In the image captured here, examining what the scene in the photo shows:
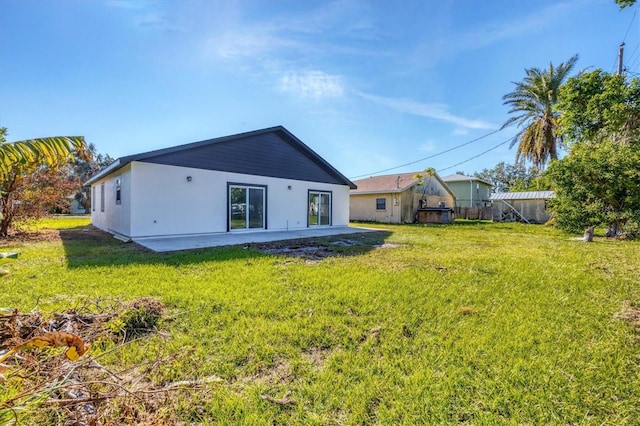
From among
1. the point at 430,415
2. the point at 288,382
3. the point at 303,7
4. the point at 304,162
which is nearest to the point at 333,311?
the point at 288,382

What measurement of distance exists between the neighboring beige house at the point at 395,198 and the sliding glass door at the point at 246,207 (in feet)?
37.8

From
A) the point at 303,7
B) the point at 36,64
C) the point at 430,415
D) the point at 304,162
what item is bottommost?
the point at 430,415

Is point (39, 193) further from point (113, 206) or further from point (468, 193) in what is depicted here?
point (468, 193)

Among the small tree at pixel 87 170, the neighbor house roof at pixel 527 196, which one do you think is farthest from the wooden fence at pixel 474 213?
the small tree at pixel 87 170

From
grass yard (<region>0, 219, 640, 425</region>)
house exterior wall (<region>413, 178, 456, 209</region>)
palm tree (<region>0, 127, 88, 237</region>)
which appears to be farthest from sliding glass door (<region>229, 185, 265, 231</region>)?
house exterior wall (<region>413, 178, 456, 209</region>)

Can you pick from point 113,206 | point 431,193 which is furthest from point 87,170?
point 431,193

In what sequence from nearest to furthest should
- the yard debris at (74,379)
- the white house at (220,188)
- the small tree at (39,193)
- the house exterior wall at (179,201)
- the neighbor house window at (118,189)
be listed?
1. the yard debris at (74,379)
2. the house exterior wall at (179,201)
3. the white house at (220,188)
4. the small tree at (39,193)
5. the neighbor house window at (118,189)

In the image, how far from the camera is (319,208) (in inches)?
621

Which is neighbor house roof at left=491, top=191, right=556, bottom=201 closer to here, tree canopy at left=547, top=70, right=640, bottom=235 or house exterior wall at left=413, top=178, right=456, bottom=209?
house exterior wall at left=413, top=178, right=456, bottom=209

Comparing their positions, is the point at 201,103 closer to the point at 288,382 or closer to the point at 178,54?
the point at 178,54

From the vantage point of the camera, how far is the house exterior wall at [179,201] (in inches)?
388

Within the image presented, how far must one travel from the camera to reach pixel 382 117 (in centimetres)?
1789

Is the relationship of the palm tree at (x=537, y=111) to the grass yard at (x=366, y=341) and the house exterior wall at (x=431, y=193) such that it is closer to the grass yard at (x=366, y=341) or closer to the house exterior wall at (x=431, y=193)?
the house exterior wall at (x=431, y=193)

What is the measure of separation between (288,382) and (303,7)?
10069 mm
